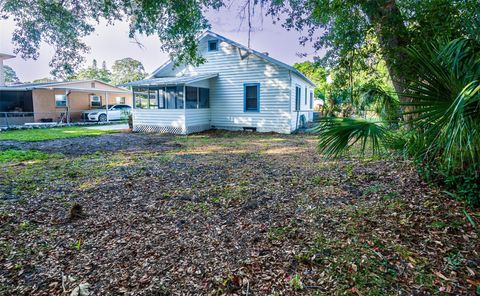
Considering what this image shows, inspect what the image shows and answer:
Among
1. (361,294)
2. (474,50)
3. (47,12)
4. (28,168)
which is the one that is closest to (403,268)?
(361,294)

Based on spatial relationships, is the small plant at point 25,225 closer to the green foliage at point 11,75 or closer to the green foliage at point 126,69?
the green foliage at point 126,69

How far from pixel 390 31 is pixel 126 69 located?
61228mm


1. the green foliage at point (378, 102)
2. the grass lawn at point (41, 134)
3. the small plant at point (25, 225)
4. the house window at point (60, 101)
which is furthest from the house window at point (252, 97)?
the house window at point (60, 101)

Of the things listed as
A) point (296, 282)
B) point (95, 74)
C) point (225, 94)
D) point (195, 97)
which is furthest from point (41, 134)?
point (95, 74)

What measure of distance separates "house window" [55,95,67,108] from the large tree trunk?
22.7m

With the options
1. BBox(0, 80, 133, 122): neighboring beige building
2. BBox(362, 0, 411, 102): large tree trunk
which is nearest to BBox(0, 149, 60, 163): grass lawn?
BBox(362, 0, 411, 102): large tree trunk

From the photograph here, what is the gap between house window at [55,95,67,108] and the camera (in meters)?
20.8

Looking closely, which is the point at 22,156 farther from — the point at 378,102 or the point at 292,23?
the point at 378,102

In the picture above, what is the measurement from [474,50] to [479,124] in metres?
1.06

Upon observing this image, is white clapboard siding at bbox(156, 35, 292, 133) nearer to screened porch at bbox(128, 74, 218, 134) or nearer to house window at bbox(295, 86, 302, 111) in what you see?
screened porch at bbox(128, 74, 218, 134)

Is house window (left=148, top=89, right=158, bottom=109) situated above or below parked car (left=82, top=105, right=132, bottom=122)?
above

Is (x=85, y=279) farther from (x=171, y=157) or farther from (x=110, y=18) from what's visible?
(x=110, y=18)

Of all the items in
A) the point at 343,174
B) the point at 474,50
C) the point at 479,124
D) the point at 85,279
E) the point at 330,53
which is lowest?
the point at 85,279

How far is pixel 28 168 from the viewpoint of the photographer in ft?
20.4
